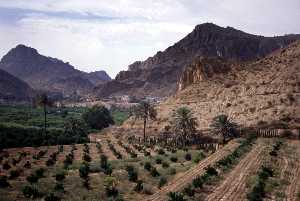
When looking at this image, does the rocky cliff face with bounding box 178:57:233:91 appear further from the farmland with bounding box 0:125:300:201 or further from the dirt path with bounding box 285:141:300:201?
the farmland with bounding box 0:125:300:201

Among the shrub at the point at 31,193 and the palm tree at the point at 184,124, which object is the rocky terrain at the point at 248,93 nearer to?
the palm tree at the point at 184,124

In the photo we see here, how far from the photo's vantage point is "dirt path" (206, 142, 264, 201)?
121ft

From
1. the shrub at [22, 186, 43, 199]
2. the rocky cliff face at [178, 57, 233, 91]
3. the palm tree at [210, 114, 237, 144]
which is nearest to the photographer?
the shrub at [22, 186, 43, 199]

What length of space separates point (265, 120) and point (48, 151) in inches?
1760

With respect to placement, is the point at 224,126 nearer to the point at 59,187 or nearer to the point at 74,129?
the point at 74,129

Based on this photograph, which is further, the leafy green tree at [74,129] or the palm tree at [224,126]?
the leafy green tree at [74,129]

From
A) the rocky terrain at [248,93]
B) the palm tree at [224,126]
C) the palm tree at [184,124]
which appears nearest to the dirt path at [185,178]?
the palm tree at [224,126]

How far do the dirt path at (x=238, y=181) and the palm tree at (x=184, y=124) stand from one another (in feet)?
67.3

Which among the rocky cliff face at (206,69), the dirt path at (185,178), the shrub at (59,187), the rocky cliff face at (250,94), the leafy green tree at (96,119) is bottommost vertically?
the dirt path at (185,178)

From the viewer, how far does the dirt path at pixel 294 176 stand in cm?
3797

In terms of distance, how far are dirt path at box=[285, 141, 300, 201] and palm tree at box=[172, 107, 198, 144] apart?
20895 mm

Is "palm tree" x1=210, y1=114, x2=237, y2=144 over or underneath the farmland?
over

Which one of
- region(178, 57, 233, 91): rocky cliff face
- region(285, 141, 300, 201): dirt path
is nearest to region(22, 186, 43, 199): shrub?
region(285, 141, 300, 201): dirt path

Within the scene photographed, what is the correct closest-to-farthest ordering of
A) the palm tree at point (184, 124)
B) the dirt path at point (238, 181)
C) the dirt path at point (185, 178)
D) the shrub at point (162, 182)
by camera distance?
the dirt path at point (238, 181) → the dirt path at point (185, 178) → the shrub at point (162, 182) → the palm tree at point (184, 124)
